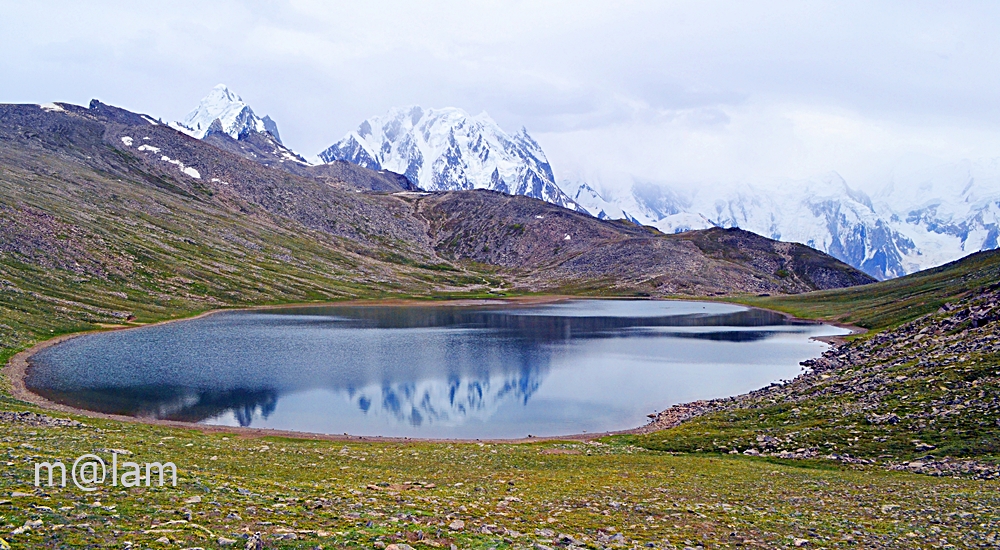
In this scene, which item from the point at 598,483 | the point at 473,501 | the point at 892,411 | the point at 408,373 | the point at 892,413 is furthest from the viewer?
the point at 408,373

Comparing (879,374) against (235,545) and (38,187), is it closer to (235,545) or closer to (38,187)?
(235,545)

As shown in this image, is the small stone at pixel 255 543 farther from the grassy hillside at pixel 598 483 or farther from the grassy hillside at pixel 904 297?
the grassy hillside at pixel 904 297

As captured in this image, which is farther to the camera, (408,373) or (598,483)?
(408,373)

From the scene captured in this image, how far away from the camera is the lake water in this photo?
198ft

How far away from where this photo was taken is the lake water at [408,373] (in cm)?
6038

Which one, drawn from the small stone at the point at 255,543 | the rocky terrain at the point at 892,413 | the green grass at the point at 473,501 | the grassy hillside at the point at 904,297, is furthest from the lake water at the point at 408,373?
the small stone at the point at 255,543

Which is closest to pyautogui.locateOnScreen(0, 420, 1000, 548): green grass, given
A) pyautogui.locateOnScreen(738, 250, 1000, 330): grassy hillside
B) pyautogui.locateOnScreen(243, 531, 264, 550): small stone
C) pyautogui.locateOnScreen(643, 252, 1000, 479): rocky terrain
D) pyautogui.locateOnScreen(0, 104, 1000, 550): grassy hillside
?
pyautogui.locateOnScreen(0, 104, 1000, 550): grassy hillside

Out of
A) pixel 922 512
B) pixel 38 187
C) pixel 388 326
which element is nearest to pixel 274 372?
pixel 388 326

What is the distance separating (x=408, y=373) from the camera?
3265 inches

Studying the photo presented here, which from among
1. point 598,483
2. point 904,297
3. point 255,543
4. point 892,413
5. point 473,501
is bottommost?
point 598,483

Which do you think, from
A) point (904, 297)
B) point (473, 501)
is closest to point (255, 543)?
point (473, 501)

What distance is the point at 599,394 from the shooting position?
73312mm

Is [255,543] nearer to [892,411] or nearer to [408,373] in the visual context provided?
[892,411]

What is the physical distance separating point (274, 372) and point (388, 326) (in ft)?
201
